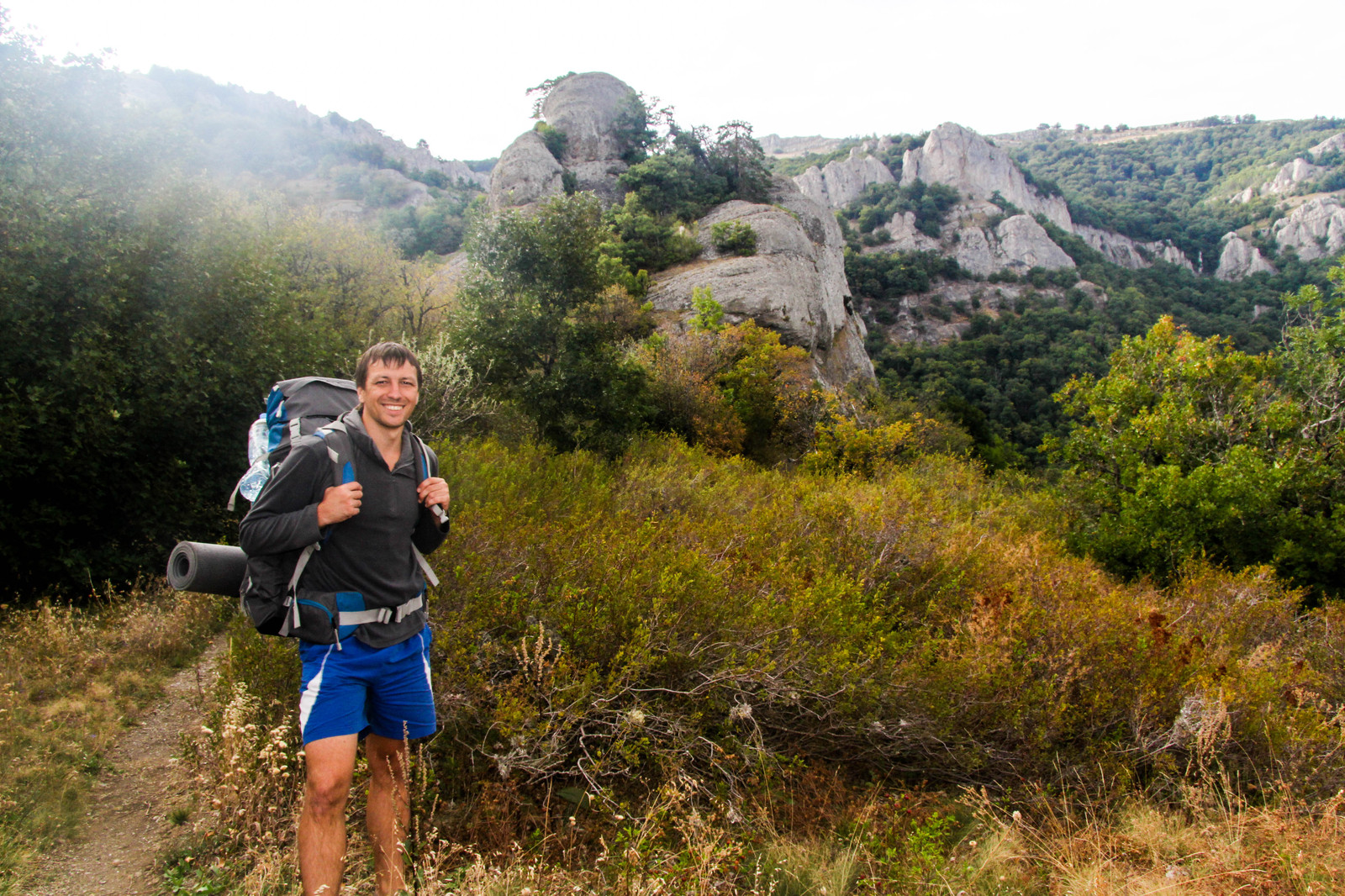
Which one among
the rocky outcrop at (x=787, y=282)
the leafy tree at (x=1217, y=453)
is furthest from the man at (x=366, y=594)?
the rocky outcrop at (x=787, y=282)

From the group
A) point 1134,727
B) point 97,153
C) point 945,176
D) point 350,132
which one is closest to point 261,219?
point 97,153

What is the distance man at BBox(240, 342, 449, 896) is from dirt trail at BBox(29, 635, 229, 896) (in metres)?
1.43

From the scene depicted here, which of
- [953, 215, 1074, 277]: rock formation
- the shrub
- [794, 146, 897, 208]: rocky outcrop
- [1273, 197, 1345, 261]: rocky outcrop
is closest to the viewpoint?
the shrub

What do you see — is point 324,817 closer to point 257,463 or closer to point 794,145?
point 257,463

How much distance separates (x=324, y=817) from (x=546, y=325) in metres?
9.80

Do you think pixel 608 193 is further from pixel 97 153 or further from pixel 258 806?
pixel 258 806

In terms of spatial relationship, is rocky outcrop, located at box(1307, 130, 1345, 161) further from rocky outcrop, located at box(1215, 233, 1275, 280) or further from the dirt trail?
the dirt trail

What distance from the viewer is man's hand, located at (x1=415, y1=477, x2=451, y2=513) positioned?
8.05 ft

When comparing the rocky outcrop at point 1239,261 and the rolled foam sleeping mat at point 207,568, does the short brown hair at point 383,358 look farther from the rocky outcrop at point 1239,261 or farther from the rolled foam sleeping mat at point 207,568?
the rocky outcrop at point 1239,261

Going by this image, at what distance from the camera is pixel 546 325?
36.9 ft

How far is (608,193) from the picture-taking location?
34531 millimetres

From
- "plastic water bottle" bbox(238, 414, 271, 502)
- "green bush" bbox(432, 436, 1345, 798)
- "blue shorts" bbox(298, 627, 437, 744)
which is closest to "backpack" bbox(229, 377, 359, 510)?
"plastic water bottle" bbox(238, 414, 271, 502)

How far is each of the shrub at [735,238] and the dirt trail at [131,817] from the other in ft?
80.2

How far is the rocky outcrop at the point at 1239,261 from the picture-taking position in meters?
66.2
